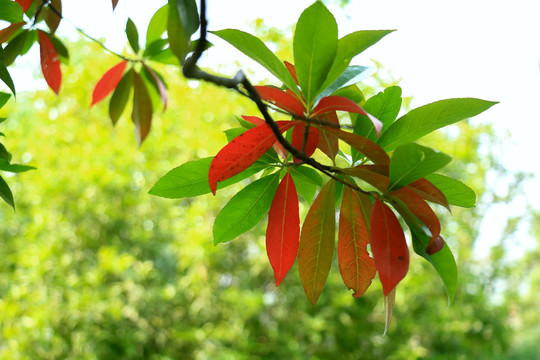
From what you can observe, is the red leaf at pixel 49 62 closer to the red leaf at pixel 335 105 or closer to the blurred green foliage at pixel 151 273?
the red leaf at pixel 335 105

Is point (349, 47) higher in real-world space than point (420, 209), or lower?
higher

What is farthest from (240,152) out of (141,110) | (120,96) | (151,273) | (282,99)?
(151,273)

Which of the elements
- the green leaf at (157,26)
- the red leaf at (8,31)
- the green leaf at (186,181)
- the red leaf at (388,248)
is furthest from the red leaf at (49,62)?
the red leaf at (388,248)

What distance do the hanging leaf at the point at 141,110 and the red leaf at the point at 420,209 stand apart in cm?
38

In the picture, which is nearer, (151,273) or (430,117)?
(430,117)

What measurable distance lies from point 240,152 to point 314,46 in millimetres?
125

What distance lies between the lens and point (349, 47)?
48 centimetres

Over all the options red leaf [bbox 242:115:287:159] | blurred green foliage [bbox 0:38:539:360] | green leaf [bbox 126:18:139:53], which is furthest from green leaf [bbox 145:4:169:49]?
blurred green foliage [bbox 0:38:539:360]

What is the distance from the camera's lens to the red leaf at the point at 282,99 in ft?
1.48

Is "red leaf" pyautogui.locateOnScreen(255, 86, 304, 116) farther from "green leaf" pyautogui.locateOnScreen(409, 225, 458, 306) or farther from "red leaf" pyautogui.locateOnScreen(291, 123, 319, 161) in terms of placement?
"green leaf" pyautogui.locateOnScreen(409, 225, 458, 306)

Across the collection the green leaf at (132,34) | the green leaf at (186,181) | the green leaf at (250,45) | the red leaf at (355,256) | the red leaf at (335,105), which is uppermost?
the green leaf at (250,45)

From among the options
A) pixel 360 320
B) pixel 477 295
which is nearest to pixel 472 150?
pixel 477 295

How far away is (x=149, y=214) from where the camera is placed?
3.02 metres

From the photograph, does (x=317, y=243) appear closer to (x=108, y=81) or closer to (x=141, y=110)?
(x=141, y=110)
